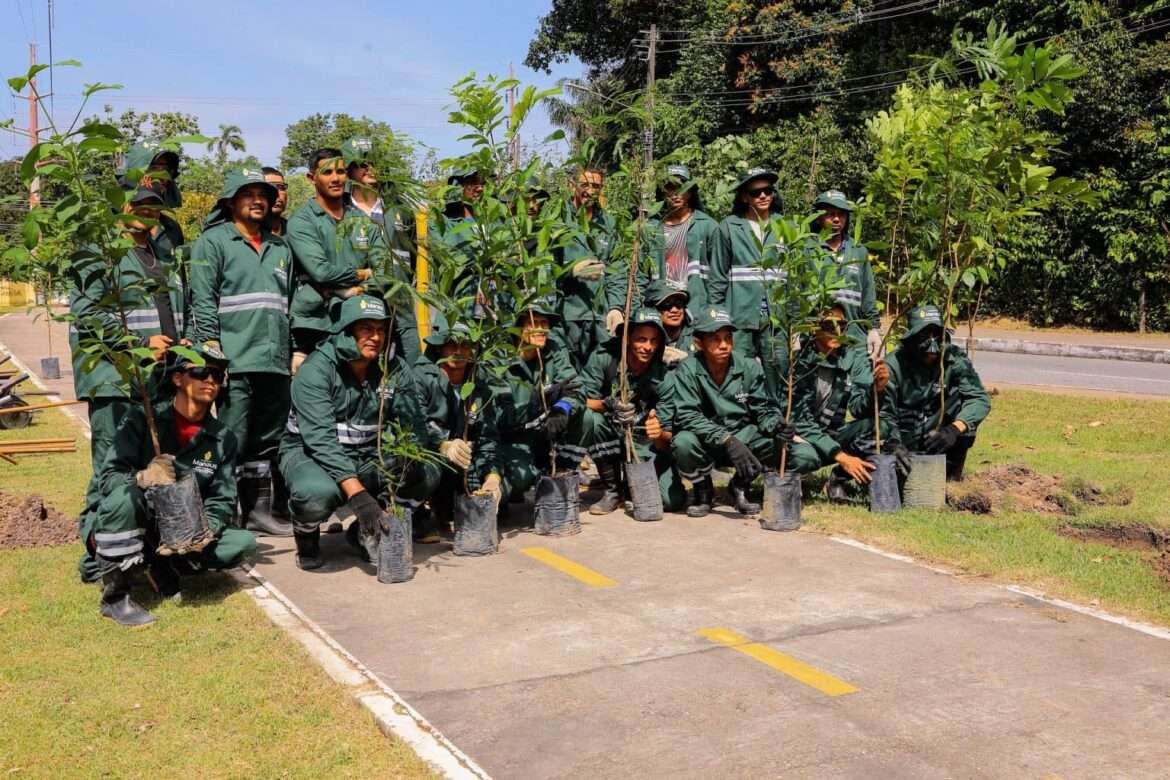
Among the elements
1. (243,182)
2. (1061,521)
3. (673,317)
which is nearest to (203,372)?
(243,182)

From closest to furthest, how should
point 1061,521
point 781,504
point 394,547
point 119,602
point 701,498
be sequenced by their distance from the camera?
1. point 119,602
2. point 394,547
3. point 781,504
4. point 1061,521
5. point 701,498

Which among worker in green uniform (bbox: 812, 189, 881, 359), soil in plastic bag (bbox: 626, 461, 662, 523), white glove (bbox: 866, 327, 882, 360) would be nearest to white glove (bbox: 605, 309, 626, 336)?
soil in plastic bag (bbox: 626, 461, 662, 523)

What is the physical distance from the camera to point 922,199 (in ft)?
25.3

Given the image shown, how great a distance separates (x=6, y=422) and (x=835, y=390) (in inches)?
359

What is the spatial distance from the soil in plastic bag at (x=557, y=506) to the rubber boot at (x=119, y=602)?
2545mm

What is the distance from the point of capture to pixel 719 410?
7609mm

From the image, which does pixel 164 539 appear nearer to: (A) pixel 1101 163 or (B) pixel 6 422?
(B) pixel 6 422

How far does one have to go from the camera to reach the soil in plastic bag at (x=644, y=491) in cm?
745

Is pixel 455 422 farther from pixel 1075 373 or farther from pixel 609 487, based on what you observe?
pixel 1075 373

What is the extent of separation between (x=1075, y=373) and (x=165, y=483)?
46.9 ft

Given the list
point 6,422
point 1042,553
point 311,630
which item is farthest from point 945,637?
point 6,422

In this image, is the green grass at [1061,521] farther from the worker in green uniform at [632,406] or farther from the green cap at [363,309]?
the green cap at [363,309]

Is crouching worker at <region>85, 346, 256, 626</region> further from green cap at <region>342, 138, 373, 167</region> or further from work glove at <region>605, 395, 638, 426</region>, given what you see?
work glove at <region>605, 395, 638, 426</region>

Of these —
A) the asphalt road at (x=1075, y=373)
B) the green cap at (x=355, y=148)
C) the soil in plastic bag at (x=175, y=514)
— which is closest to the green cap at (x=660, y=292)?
the green cap at (x=355, y=148)
